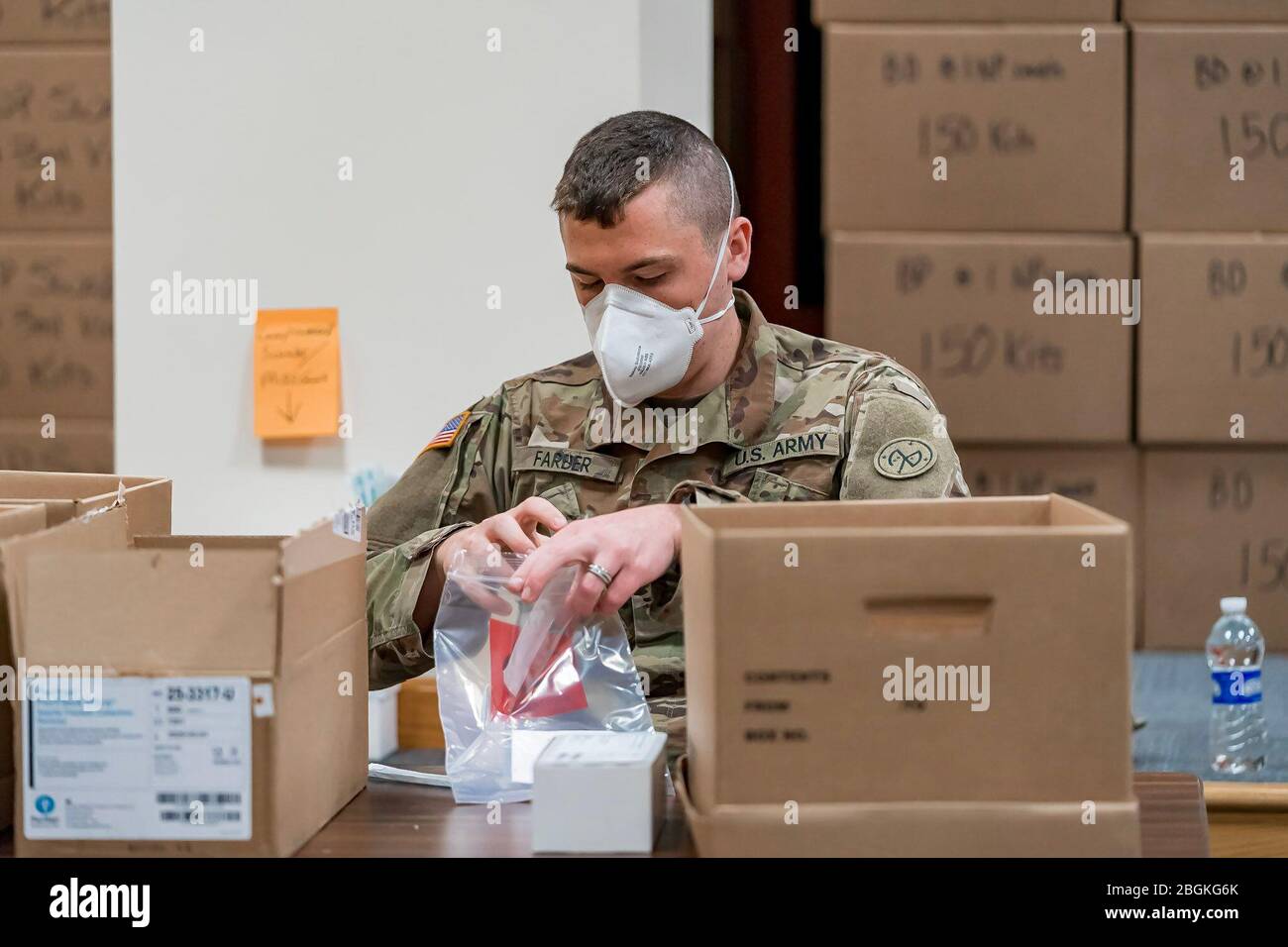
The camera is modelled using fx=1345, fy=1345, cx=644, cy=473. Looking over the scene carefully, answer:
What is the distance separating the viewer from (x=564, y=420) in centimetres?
158

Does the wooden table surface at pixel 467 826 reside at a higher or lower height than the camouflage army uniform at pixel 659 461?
lower

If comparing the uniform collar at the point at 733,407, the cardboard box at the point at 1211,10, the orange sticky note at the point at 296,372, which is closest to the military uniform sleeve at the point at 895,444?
the uniform collar at the point at 733,407

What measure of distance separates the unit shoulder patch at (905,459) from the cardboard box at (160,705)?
27.5 inches

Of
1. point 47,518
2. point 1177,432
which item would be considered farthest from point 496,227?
point 47,518

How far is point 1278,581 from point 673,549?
55.9 inches

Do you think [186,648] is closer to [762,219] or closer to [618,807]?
[618,807]

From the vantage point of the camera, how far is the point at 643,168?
4.79 ft

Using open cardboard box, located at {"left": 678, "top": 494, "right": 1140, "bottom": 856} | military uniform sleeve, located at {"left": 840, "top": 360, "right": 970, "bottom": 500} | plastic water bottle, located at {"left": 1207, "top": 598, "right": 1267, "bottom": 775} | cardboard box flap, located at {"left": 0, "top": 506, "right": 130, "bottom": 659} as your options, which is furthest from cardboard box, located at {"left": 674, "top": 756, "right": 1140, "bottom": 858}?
plastic water bottle, located at {"left": 1207, "top": 598, "right": 1267, "bottom": 775}

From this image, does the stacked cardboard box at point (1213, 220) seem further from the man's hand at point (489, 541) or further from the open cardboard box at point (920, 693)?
the open cardboard box at point (920, 693)

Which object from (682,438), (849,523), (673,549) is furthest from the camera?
(682,438)

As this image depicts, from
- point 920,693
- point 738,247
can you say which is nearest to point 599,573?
point 920,693

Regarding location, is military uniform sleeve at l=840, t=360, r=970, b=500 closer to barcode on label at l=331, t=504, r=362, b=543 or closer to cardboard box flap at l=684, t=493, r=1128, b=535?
cardboard box flap at l=684, t=493, r=1128, b=535

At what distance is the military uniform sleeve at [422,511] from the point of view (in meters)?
1.36

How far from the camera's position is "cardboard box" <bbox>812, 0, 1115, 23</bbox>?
7.00 feet
